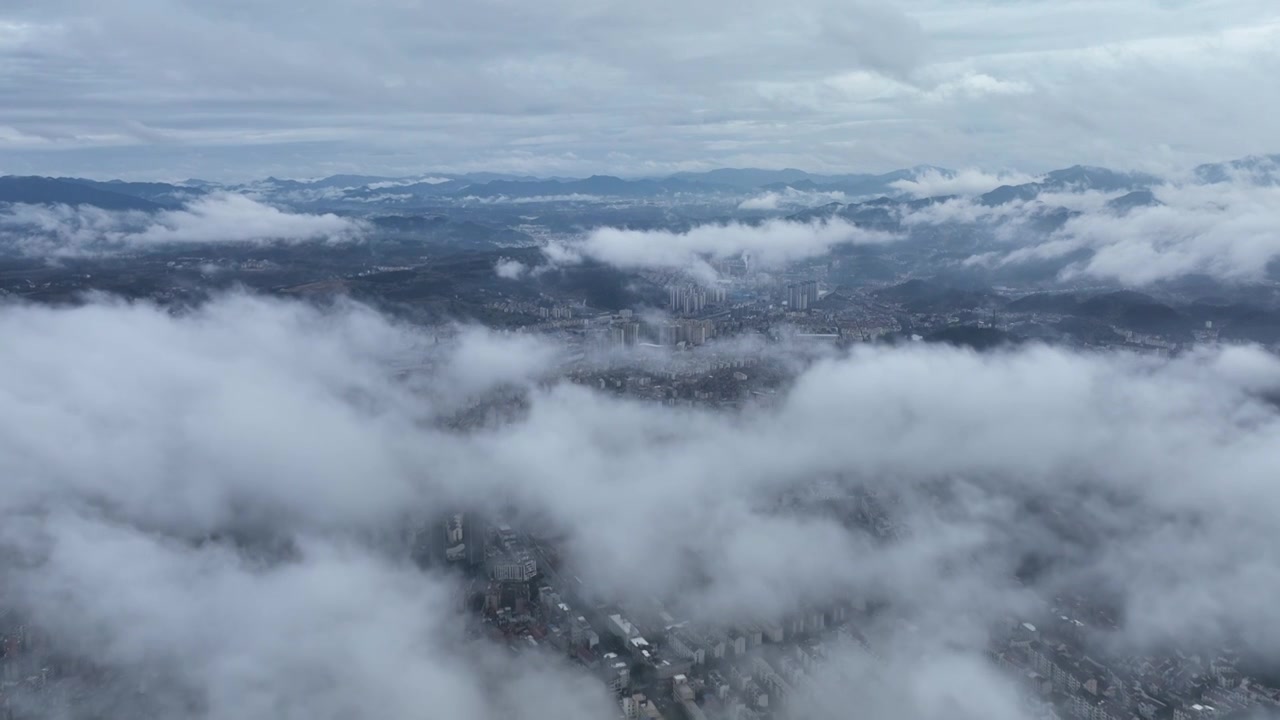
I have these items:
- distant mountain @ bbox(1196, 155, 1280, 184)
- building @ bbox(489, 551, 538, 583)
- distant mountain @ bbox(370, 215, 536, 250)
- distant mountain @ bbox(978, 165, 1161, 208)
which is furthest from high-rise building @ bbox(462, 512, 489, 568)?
distant mountain @ bbox(1196, 155, 1280, 184)

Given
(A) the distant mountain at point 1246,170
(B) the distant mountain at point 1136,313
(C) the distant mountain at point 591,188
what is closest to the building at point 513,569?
(B) the distant mountain at point 1136,313

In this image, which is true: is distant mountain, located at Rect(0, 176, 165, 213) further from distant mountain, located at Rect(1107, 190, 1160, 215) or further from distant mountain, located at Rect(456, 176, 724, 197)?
distant mountain, located at Rect(1107, 190, 1160, 215)

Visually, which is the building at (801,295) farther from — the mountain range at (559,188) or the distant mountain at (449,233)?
the mountain range at (559,188)

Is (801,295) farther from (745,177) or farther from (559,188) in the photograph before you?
(745,177)

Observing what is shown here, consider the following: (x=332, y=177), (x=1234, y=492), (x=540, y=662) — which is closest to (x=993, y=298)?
(x=1234, y=492)

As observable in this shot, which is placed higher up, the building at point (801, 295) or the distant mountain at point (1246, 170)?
the distant mountain at point (1246, 170)

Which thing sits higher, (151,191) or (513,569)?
(151,191)

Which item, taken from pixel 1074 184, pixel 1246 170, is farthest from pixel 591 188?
pixel 1246 170

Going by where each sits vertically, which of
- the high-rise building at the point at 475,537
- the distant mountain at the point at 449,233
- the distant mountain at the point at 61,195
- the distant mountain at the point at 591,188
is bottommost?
the high-rise building at the point at 475,537
